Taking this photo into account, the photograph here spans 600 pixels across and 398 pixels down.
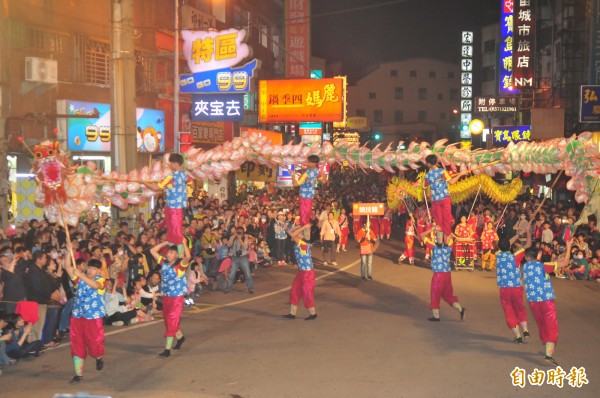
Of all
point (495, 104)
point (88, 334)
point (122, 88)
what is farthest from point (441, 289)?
point (495, 104)

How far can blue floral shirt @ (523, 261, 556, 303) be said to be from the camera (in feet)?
31.8

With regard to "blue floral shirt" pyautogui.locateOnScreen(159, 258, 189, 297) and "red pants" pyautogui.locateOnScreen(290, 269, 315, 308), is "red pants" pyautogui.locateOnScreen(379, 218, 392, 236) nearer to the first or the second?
"red pants" pyautogui.locateOnScreen(290, 269, 315, 308)

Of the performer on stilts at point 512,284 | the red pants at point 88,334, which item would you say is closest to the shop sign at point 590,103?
the performer on stilts at point 512,284

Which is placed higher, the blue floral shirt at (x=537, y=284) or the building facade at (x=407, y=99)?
the building facade at (x=407, y=99)

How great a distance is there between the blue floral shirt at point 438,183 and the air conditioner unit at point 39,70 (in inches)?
435

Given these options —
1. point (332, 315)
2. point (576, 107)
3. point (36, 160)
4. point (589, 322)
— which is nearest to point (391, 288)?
point (332, 315)

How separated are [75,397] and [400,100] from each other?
267 feet

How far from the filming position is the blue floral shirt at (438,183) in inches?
497

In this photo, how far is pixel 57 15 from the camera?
795 inches

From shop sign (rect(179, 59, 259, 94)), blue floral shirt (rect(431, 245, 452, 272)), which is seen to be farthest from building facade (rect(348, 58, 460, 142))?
blue floral shirt (rect(431, 245, 452, 272))

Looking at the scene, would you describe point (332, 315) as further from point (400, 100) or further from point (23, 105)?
point (400, 100)

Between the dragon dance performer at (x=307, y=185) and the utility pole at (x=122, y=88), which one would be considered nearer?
the dragon dance performer at (x=307, y=185)

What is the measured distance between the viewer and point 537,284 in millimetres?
9711

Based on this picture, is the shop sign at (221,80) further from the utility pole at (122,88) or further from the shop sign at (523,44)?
the shop sign at (523,44)
